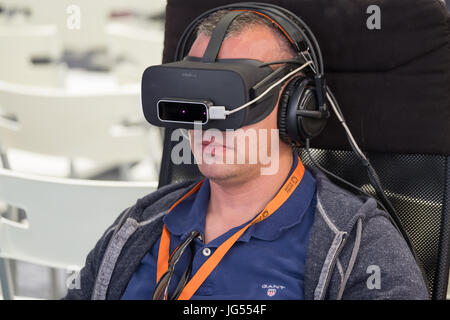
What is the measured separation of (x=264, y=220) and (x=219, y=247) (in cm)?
10

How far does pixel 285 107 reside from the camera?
1.09 metres

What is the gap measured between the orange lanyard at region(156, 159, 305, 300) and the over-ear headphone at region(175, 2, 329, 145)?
76 mm

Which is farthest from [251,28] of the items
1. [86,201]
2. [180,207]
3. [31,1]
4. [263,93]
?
[31,1]

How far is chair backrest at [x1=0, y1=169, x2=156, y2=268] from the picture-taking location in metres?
1.54

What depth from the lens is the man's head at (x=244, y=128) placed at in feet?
3.55

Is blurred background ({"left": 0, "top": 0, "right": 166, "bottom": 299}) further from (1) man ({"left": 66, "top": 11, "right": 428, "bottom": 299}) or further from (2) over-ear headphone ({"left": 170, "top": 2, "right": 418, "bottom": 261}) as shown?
(2) over-ear headphone ({"left": 170, "top": 2, "right": 418, "bottom": 261})

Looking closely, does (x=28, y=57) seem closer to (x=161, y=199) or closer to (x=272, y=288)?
(x=161, y=199)

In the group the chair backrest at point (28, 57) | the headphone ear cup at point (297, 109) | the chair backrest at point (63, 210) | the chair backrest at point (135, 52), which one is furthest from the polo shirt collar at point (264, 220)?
the chair backrest at point (28, 57)

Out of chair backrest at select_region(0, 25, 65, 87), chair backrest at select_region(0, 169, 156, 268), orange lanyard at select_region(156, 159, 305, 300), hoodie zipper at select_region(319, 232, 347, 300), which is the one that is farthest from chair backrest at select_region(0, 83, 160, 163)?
hoodie zipper at select_region(319, 232, 347, 300)

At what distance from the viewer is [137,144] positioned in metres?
2.23

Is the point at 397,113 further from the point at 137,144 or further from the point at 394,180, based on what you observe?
the point at 137,144

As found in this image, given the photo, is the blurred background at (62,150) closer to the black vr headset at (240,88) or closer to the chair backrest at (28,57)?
the chair backrest at (28,57)

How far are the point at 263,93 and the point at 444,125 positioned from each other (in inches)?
14.1

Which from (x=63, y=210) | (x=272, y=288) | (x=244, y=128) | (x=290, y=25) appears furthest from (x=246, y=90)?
(x=63, y=210)
